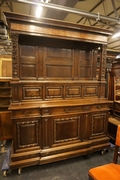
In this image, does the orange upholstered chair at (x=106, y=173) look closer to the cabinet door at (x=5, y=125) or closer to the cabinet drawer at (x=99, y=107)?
the cabinet drawer at (x=99, y=107)

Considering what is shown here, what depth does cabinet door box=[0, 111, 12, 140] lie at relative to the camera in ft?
8.50

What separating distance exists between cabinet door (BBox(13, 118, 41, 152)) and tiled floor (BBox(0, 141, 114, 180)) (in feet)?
1.17

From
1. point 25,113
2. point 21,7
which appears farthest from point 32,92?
point 21,7

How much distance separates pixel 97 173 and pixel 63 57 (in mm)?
1899

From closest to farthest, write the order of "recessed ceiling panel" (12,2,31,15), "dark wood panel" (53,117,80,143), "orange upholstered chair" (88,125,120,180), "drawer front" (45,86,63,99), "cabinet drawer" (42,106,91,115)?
1. "orange upholstered chair" (88,125,120,180)
2. "cabinet drawer" (42,106,91,115)
3. "dark wood panel" (53,117,80,143)
4. "drawer front" (45,86,63,99)
5. "recessed ceiling panel" (12,2,31,15)

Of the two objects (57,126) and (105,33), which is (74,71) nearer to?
(105,33)

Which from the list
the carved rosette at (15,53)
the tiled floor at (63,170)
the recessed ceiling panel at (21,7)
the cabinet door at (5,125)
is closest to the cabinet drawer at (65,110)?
the carved rosette at (15,53)

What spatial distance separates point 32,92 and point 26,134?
2.24ft

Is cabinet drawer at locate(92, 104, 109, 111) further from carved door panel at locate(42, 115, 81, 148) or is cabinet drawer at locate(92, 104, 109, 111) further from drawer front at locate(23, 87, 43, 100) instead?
drawer front at locate(23, 87, 43, 100)

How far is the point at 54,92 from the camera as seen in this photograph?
222 cm

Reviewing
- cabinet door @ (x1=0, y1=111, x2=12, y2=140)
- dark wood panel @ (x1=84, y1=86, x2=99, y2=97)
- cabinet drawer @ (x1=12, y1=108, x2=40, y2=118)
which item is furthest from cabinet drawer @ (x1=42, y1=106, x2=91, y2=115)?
cabinet door @ (x1=0, y1=111, x2=12, y2=140)

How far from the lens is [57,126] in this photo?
2064 millimetres

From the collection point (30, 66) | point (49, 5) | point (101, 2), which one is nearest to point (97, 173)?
point (30, 66)

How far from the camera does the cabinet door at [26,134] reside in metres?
1.87
